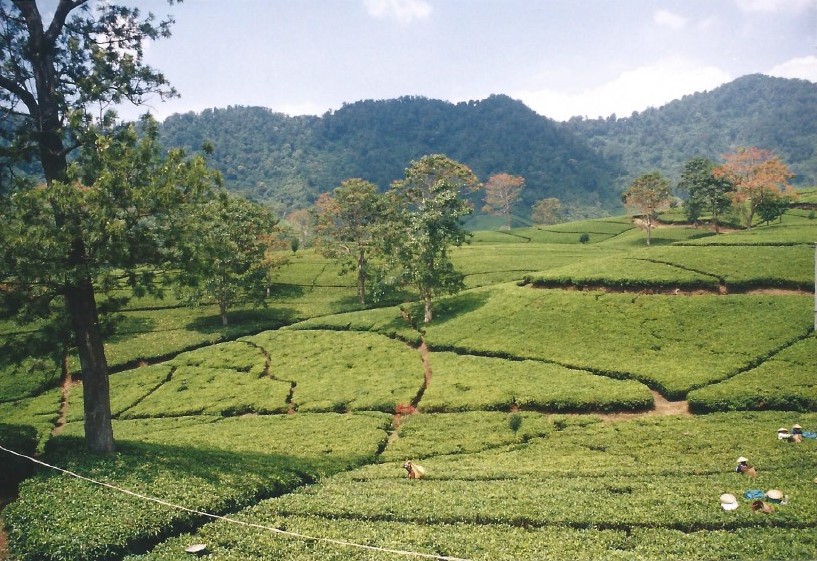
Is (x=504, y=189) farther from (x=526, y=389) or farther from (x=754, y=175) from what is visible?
(x=526, y=389)

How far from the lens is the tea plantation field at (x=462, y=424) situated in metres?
16.4

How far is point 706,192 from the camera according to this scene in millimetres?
82250

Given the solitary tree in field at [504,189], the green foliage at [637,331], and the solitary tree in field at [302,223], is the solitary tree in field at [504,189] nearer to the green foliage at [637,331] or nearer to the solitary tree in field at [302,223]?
the solitary tree in field at [302,223]

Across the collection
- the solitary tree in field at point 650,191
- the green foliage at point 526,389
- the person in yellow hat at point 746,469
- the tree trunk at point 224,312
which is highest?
the solitary tree in field at point 650,191

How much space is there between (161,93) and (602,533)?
2580 centimetres

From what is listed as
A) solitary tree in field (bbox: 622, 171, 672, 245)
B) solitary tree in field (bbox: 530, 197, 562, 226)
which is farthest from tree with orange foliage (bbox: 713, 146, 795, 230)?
solitary tree in field (bbox: 530, 197, 562, 226)

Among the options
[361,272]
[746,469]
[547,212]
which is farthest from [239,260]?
[547,212]

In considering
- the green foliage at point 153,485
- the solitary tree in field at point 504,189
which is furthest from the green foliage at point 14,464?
the solitary tree in field at point 504,189

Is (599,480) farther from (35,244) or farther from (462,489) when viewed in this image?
(35,244)

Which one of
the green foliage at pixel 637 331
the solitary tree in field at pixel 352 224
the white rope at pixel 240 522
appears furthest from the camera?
the solitary tree in field at pixel 352 224

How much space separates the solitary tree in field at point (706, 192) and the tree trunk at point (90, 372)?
284 feet

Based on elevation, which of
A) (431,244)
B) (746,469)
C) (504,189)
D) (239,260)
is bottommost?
(746,469)

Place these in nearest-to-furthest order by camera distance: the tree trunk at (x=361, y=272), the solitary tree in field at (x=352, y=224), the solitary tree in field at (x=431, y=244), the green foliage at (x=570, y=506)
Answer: the green foliage at (x=570, y=506) < the solitary tree in field at (x=431, y=244) < the solitary tree in field at (x=352, y=224) < the tree trunk at (x=361, y=272)

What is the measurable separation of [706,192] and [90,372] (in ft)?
293
